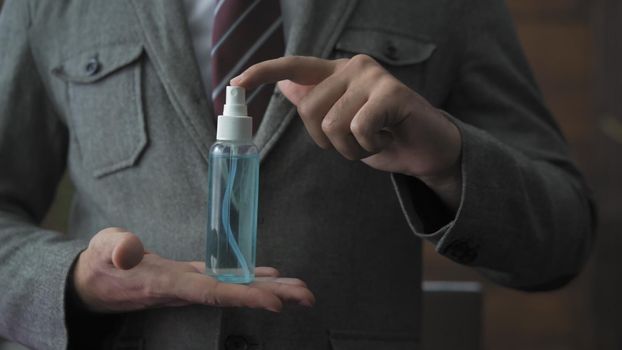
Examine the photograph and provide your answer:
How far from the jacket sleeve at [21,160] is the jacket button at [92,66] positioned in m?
0.09

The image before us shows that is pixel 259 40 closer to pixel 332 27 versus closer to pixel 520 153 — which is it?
pixel 332 27

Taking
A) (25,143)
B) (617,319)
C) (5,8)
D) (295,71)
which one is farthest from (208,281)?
(617,319)

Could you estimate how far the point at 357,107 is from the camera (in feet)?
2.76

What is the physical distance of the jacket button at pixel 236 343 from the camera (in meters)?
1.06

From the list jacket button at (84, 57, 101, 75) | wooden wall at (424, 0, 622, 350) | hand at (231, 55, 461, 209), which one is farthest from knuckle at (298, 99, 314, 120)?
wooden wall at (424, 0, 622, 350)

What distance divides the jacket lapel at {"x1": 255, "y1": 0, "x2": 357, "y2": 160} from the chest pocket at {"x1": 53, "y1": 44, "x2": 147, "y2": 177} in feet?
0.52

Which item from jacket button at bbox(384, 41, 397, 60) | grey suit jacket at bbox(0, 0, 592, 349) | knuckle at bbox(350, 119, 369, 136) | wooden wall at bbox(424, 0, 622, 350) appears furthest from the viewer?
wooden wall at bbox(424, 0, 622, 350)

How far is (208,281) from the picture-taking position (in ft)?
2.81

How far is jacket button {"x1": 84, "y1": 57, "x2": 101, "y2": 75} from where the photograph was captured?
117 centimetres

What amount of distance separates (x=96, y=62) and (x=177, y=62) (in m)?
0.12

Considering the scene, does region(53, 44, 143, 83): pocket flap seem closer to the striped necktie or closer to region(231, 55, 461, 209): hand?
the striped necktie

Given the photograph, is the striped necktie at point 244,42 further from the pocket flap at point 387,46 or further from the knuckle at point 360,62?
the knuckle at point 360,62

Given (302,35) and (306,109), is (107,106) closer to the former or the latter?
(302,35)

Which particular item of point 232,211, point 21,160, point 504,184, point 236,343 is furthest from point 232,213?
point 21,160
